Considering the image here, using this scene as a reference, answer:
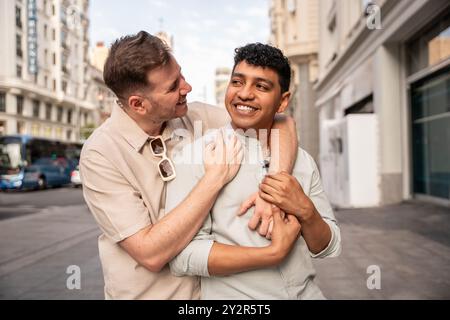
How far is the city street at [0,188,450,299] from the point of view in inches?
157

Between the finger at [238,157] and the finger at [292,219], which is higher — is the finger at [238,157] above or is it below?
above

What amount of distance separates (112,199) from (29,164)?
71.9 ft

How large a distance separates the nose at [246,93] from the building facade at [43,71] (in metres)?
19.5

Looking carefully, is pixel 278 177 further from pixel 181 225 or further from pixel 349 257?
pixel 349 257

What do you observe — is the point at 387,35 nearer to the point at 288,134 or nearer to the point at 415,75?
the point at 415,75

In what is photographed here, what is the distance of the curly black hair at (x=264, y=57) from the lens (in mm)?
1384

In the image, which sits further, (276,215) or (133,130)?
(133,130)

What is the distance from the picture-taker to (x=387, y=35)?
10.1 meters

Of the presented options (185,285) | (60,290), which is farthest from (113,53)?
(60,290)

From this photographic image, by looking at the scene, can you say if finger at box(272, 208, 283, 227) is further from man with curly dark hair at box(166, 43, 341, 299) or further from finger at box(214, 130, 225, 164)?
finger at box(214, 130, 225, 164)

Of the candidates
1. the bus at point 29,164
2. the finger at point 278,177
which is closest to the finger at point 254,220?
the finger at point 278,177

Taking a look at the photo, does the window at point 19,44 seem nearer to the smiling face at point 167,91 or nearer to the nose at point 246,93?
the smiling face at point 167,91

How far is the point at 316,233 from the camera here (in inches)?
52.7

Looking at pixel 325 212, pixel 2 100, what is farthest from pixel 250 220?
pixel 2 100
